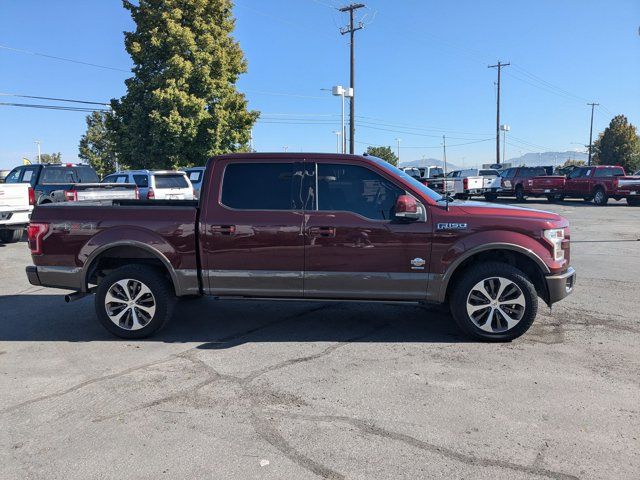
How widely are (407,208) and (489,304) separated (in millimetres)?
1288

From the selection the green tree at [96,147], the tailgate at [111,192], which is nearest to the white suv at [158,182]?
the tailgate at [111,192]

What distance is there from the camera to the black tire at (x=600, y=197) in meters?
25.0

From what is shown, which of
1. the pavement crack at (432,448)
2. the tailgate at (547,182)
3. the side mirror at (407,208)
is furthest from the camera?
the tailgate at (547,182)

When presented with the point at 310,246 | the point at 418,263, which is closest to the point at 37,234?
the point at 310,246

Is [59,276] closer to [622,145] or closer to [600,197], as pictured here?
[600,197]

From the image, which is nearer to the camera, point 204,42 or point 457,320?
point 457,320

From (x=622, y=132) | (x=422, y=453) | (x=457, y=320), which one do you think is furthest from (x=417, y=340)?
(x=622, y=132)

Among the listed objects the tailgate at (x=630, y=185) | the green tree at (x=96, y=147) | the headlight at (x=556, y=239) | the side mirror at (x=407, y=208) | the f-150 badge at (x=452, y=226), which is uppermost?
the green tree at (x=96, y=147)

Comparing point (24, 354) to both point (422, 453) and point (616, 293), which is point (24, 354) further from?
point (616, 293)

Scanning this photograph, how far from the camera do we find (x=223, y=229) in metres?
5.27

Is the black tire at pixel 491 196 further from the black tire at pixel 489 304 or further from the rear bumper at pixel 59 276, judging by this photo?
the rear bumper at pixel 59 276

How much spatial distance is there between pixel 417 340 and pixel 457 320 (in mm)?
464

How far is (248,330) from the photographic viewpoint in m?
5.66

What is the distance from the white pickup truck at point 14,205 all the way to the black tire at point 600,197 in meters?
24.6
